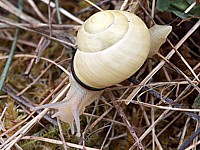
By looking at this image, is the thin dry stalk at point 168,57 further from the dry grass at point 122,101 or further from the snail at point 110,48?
the snail at point 110,48

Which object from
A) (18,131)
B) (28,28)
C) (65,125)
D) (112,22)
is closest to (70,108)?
Result: (65,125)

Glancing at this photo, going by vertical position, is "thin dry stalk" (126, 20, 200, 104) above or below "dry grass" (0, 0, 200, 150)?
above

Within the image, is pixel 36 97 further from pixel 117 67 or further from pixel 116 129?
pixel 117 67

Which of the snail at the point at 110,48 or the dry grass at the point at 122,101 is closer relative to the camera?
the snail at the point at 110,48

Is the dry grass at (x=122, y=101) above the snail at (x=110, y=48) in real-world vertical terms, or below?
below

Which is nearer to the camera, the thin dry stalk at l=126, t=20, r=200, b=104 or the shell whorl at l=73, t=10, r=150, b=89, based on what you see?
the shell whorl at l=73, t=10, r=150, b=89

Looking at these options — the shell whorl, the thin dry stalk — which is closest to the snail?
the shell whorl

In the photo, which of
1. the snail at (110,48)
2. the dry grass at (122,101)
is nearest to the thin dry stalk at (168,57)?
the dry grass at (122,101)

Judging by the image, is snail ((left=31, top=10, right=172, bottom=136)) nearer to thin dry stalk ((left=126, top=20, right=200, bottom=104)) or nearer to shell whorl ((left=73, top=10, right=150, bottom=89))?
shell whorl ((left=73, top=10, right=150, bottom=89))
